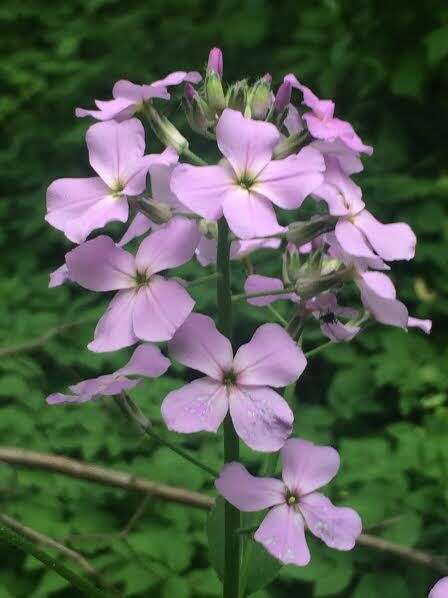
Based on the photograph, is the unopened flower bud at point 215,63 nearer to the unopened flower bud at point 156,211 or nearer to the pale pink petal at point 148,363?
the unopened flower bud at point 156,211

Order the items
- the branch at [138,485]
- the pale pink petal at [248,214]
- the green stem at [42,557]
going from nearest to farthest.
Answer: the pale pink petal at [248,214]
the green stem at [42,557]
the branch at [138,485]

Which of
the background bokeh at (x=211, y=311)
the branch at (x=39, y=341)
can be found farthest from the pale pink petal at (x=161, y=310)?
the branch at (x=39, y=341)

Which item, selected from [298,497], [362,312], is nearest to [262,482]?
[298,497]

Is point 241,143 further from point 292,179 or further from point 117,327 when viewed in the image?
point 117,327

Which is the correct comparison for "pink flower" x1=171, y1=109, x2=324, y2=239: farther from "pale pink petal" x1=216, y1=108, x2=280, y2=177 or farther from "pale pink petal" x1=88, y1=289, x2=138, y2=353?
"pale pink petal" x1=88, y1=289, x2=138, y2=353

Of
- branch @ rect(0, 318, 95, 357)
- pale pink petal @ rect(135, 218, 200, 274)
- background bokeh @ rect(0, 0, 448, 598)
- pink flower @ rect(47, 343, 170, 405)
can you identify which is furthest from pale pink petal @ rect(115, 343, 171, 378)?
branch @ rect(0, 318, 95, 357)

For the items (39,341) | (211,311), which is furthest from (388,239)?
(211,311)

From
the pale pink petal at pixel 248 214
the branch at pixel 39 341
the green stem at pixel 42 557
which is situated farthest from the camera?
the branch at pixel 39 341

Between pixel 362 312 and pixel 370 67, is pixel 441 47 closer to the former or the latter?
pixel 370 67
